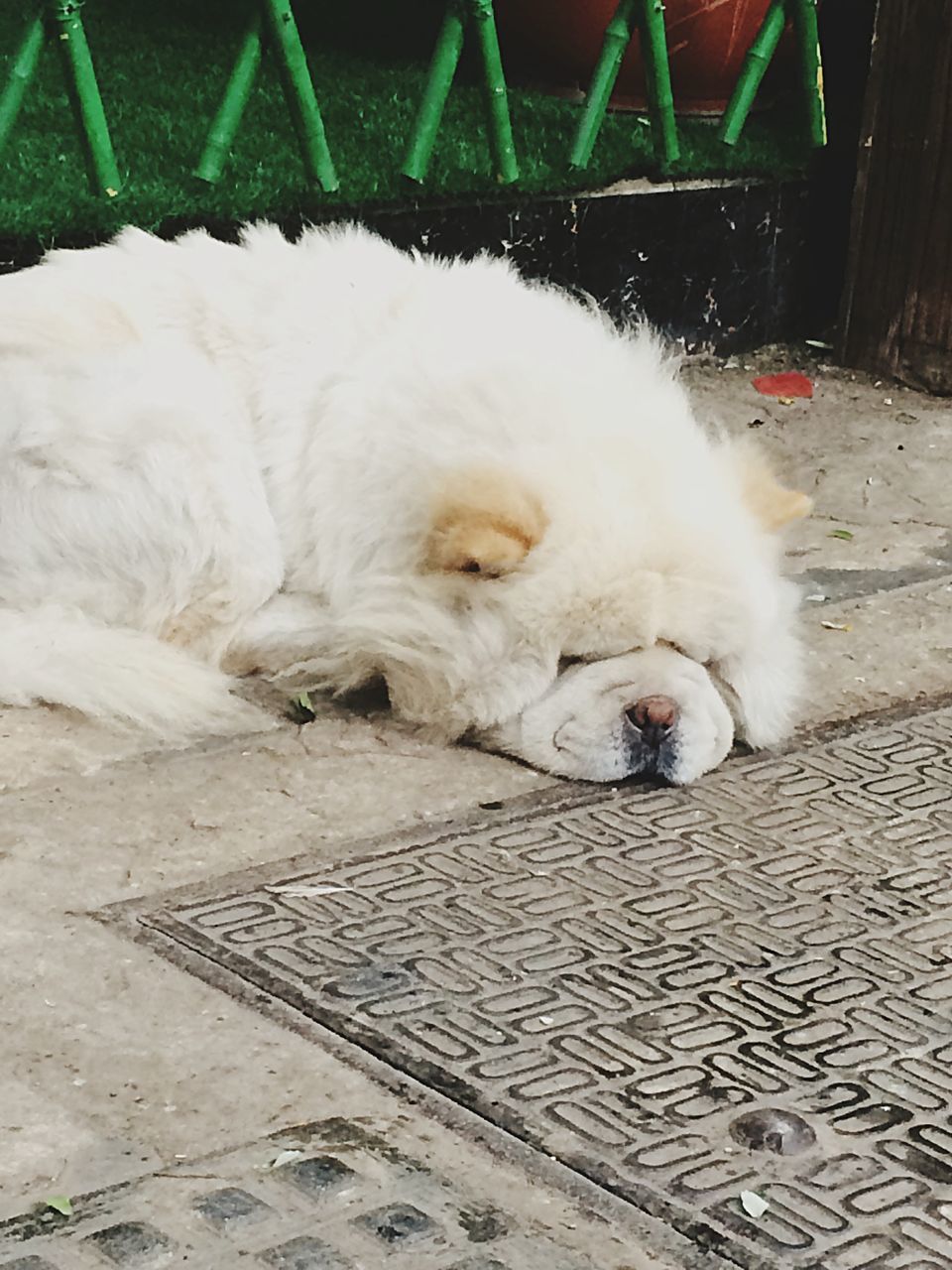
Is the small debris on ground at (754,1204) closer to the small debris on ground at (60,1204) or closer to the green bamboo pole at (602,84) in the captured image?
the small debris on ground at (60,1204)

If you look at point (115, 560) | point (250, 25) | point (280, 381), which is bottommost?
point (115, 560)

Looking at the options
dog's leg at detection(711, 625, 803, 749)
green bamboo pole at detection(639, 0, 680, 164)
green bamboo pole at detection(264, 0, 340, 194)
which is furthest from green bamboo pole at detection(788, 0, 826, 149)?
dog's leg at detection(711, 625, 803, 749)

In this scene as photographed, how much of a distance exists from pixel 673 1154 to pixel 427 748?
159 centimetres

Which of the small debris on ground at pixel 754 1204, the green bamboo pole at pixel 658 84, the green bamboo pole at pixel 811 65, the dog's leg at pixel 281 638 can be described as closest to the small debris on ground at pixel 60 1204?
the small debris on ground at pixel 754 1204

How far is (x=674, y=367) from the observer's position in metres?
4.73

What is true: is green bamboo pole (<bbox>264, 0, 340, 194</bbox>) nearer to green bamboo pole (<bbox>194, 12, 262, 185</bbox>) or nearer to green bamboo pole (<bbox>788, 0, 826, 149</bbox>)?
green bamboo pole (<bbox>194, 12, 262, 185</bbox>)

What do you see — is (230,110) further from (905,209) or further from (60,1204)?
(60,1204)

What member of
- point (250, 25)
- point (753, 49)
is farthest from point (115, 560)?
point (753, 49)

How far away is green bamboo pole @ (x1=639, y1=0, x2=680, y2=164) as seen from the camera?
709cm

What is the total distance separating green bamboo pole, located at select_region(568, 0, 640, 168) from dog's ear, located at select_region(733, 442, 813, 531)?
108 inches

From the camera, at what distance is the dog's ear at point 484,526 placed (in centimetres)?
387

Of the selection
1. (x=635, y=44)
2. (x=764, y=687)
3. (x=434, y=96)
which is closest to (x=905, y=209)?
(x=635, y=44)

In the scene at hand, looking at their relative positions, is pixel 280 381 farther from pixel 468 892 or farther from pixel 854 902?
pixel 854 902

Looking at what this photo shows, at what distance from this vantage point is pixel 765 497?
4430mm
